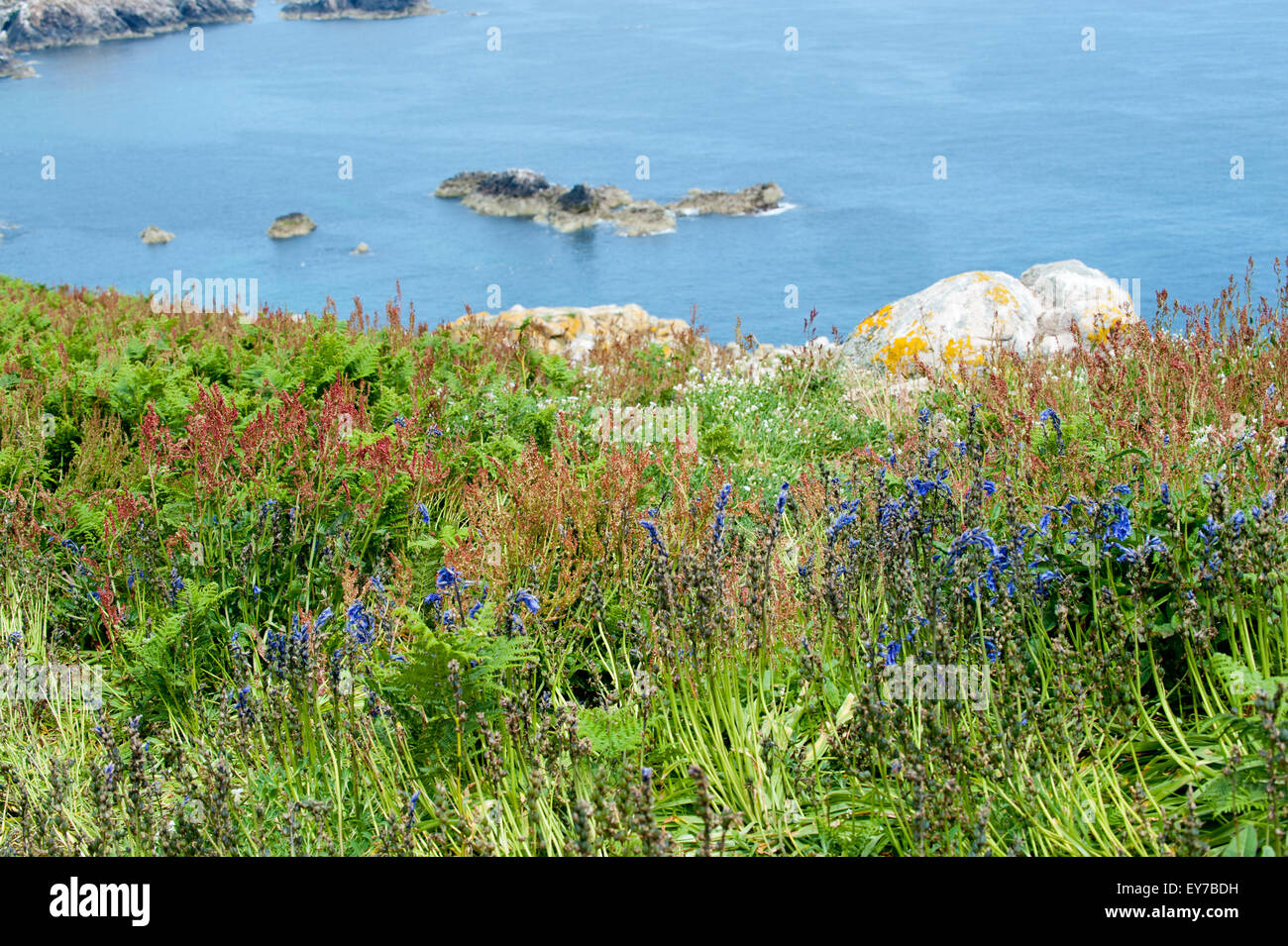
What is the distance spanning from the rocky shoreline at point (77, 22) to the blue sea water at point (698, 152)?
391cm

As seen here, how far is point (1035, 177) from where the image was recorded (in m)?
45.1

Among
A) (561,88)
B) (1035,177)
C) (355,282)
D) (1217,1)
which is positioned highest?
(1217,1)

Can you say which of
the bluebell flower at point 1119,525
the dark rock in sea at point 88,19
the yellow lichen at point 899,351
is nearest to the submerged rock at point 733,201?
the yellow lichen at point 899,351

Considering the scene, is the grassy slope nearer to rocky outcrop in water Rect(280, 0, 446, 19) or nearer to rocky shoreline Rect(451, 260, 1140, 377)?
rocky shoreline Rect(451, 260, 1140, 377)

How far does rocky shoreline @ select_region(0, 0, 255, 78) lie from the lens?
327 feet

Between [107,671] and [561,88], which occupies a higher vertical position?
[561,88]

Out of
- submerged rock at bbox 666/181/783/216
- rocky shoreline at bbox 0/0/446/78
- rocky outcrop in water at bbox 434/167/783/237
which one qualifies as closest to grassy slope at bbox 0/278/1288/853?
submerged rock at bbox 666/181/783/216

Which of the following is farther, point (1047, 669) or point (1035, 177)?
point (1035, 177)

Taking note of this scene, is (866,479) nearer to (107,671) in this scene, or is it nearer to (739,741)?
(739,741)

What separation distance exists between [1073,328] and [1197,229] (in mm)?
33971

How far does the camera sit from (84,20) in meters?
102

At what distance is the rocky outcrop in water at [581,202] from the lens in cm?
4744

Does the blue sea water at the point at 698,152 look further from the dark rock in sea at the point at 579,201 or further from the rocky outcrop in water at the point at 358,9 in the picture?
the rocky outcrop in water at the point at 358,9

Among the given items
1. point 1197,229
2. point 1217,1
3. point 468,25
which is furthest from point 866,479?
point 468,25
